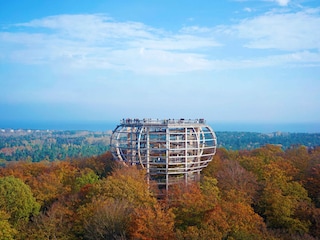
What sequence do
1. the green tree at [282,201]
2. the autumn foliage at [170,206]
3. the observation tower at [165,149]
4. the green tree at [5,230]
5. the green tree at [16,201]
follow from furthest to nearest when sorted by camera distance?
the observation tower at [165,149] → the green tree at [16,201] → the green tree at [282,201] → the green tree at [5,230] → the autumn foliage at [170,206]

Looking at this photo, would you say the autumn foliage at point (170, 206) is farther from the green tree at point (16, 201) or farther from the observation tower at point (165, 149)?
the observation tower at point (165, 149)

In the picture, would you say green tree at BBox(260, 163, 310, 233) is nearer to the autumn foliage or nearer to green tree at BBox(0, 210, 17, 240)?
the autumn foliage

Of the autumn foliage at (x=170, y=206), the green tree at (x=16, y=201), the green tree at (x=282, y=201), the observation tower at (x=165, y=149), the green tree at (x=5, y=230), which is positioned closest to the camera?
the autumn foliage at (x=170, y=206)

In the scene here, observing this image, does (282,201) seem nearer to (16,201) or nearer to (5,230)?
(5,230)

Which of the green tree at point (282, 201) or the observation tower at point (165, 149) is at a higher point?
the observation tower at point (165, 149)

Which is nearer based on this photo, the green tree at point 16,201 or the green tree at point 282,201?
the green tree at point 282,201

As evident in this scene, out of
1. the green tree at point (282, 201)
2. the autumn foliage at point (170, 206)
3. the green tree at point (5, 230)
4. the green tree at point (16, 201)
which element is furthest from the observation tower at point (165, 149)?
the green tree at point (5, 230)
